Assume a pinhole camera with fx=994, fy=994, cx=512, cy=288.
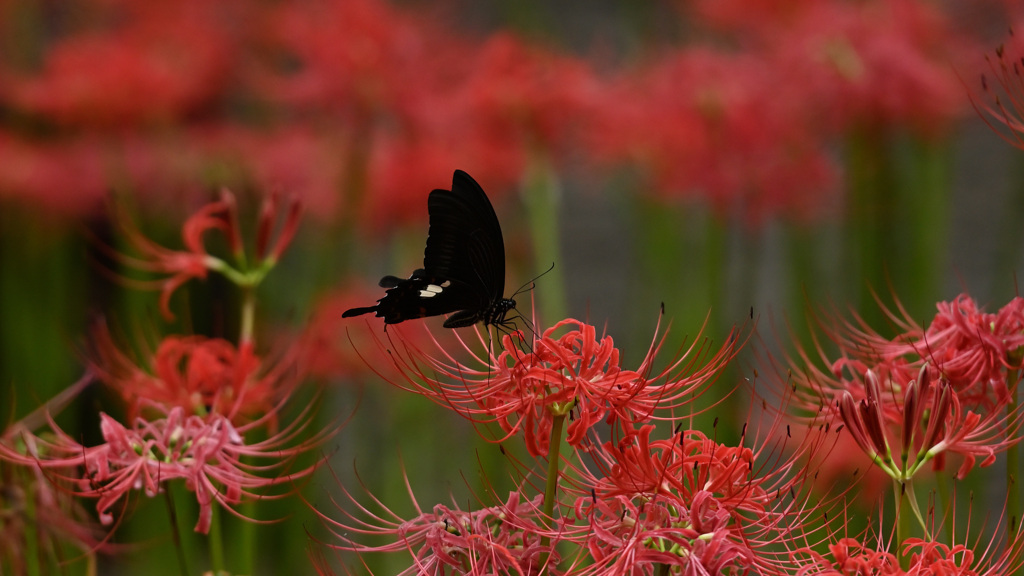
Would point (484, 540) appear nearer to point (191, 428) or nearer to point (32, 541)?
point (191, 428)

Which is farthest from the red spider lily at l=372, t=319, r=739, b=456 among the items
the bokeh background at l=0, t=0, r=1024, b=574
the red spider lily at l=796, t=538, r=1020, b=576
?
the bokeh background at l=0, t=0, r=1024, b=574

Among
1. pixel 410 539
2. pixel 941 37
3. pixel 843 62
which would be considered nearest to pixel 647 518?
pixel 410 539

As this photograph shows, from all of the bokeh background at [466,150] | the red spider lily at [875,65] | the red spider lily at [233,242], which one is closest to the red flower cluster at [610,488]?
the red spider lily at [233,242]

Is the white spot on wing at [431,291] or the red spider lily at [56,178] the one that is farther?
the red spider lily at [56,178]

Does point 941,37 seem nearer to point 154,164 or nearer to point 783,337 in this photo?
point 783,337

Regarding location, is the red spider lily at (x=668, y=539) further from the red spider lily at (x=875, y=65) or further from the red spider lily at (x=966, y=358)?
the red spider lily at (x=875, y=65)

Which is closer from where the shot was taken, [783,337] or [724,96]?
[724,96]

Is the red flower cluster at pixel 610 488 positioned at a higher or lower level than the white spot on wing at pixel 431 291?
lower

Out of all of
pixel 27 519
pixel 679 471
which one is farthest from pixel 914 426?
pixel 27 519
